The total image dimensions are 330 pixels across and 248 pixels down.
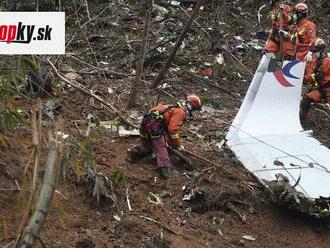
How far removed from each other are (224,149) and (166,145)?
0.89 metres

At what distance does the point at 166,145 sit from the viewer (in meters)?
5.76

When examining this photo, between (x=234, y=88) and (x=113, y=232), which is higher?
(x=113, y=232)

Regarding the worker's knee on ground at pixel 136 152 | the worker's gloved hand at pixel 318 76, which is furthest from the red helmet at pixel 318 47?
the worker's knee on ground at pixel 136 152

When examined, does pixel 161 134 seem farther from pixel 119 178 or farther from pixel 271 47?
pixel 271 47

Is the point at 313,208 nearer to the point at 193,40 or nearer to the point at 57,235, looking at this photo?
the point at 57,235

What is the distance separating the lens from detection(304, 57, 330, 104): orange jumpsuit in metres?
7.34

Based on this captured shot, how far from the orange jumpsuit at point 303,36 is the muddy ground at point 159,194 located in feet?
3.07

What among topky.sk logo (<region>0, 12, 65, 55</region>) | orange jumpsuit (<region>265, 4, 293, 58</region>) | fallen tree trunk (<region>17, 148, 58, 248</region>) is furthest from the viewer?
orange jumpsuit (<region>265, 4, 293, 58</region>)

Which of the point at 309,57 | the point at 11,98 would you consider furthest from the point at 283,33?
the point at 11,98

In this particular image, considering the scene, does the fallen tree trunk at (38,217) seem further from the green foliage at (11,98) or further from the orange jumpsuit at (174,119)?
the orange jumpsuit at (174,119)

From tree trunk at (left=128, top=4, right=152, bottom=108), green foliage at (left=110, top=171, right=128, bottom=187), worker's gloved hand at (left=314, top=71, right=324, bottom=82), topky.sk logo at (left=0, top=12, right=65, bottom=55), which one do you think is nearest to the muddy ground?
green foliage at (left=110, top=171, right=128, bottom=187)

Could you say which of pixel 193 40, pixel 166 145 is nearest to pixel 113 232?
pixel 166 145

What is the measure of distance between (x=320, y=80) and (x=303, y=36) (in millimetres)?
1082

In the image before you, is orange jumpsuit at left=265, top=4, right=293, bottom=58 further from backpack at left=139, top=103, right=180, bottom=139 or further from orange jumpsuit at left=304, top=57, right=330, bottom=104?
backpack at left=139, top=103, right=180, bottom=139
